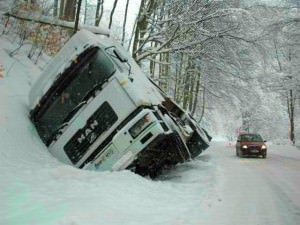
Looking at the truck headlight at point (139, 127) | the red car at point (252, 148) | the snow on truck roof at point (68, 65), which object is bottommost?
the red car at point (252, 148)

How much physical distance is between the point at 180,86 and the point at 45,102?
20.4 meters

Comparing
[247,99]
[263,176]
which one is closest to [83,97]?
[263,176]

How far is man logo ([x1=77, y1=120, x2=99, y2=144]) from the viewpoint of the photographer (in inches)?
359

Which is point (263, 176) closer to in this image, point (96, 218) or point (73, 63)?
point (73, 63)

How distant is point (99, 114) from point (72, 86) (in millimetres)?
905

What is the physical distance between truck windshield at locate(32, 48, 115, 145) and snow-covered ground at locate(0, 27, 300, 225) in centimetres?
77

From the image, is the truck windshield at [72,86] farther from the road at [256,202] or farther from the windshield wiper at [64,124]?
the road at [256,202]

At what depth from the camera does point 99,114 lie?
Result: 29.9ft

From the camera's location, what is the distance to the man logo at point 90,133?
29.9ft

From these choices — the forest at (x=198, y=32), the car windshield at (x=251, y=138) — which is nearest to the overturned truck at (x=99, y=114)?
the forest at (x=198, y=32)

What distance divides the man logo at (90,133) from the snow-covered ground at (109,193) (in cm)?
65

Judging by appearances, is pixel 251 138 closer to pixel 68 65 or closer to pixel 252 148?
pixel 252 148

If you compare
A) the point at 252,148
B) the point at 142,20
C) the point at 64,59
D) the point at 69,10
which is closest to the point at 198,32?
the point at 142,20

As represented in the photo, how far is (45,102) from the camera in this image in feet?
31.9
